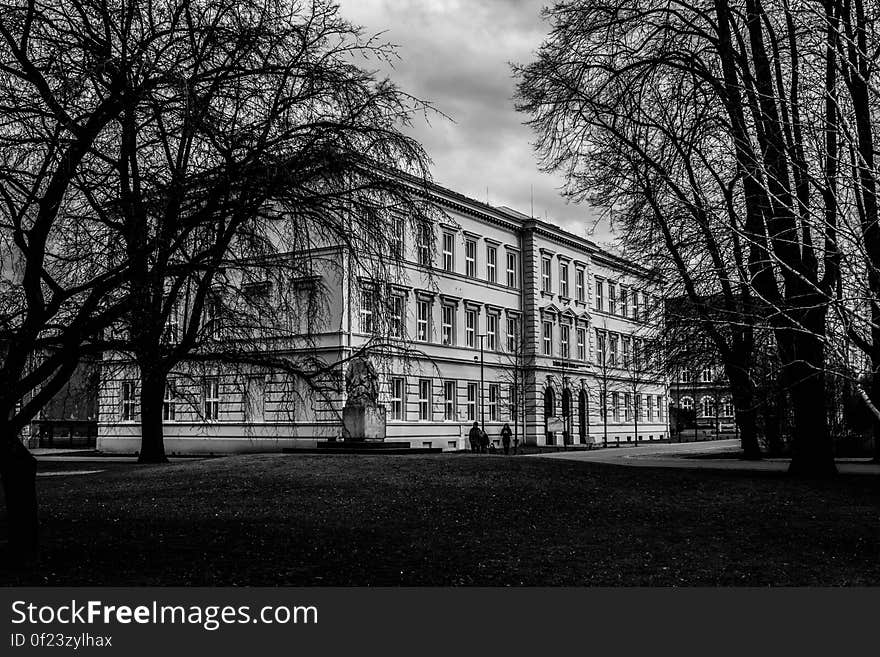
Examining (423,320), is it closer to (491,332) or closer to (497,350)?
(491,332)

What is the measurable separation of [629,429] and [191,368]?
66.5 metres

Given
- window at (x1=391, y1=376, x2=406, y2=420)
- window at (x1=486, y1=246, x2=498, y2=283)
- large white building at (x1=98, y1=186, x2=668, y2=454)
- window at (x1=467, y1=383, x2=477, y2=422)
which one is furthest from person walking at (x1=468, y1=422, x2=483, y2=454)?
window at (x1=486, y1=246, x2=498, y2=283)

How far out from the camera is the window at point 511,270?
197ft

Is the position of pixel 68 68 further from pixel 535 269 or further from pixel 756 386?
pixel 535 269

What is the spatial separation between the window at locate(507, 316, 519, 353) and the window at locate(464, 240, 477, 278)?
5230mm

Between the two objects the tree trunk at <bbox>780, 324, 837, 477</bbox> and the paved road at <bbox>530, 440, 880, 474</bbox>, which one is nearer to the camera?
the tree trunk at <bbox>780, 324, 837, 477</bbox>

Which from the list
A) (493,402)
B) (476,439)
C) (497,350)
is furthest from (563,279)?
(476,439)

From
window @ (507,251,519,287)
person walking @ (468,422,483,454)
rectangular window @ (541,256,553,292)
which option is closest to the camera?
person walking @ (468,422,483,454)

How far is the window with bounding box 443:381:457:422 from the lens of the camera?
2060 inches

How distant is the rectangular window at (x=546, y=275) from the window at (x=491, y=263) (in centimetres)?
517

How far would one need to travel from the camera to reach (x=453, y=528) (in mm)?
14008

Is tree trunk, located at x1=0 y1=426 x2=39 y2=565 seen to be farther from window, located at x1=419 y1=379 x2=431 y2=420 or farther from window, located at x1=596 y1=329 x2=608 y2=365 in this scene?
window, located at x1=596 y1=329 x2=608 y2=365

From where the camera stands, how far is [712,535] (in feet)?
44.4
